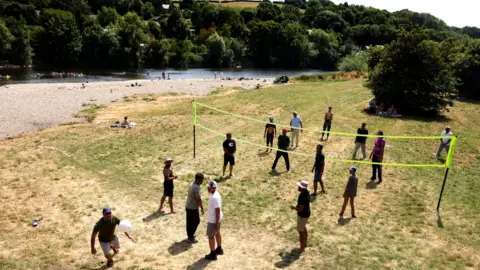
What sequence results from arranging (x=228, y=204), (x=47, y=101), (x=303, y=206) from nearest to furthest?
(x=303, y=206) < (x=228, y=204) < (x=47, y=101)

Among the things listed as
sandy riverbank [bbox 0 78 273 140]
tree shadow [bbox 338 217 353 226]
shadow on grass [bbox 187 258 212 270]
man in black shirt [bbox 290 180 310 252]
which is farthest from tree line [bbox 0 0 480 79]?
shadow on grass [bbox 187 258 212 270]

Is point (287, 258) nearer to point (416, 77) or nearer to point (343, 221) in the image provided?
point (343, 221)

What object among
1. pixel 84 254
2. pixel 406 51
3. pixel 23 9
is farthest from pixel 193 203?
pixel 23 9

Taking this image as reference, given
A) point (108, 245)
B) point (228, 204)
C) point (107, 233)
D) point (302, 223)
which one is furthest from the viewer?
point (228, 204)

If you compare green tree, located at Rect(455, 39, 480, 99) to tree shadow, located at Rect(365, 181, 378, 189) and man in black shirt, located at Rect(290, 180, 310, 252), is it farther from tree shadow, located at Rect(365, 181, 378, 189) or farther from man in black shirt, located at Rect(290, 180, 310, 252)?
man in black shirt, located at Rect(290, 180, 310, 252)

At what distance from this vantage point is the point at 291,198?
1329 cm

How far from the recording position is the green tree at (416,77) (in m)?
27.0

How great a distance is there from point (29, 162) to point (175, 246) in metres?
9.94

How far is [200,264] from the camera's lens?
30.4 ft

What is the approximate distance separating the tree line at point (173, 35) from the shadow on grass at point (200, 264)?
4670 cm


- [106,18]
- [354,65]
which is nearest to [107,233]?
[354,65]

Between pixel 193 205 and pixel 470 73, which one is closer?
pixel 193 205

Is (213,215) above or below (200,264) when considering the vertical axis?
above

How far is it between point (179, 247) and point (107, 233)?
2.01 m
